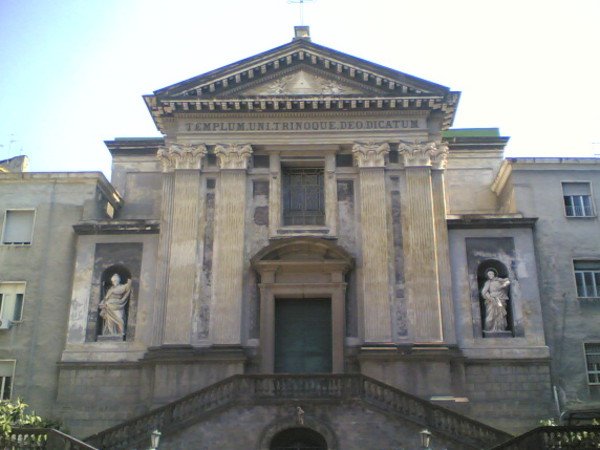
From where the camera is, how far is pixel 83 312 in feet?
98.3

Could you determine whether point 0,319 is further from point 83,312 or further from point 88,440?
point 88,440

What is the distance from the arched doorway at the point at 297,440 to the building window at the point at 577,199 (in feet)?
46.7

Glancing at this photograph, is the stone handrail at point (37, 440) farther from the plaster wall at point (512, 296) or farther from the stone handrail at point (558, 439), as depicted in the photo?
the plaster wall at point (512, 296)

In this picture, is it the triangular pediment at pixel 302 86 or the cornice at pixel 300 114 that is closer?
the cornice at pixel 300 114

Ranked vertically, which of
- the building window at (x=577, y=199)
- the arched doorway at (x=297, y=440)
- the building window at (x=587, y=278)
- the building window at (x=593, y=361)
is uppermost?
the building window at (x=577, y=199)

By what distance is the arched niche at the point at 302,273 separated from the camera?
95.6 feet

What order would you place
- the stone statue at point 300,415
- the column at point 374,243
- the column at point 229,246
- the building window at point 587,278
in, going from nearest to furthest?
the stone statue at point 300,415, the column at point 374,243, the column at point 229,246, the building window at point 587,278

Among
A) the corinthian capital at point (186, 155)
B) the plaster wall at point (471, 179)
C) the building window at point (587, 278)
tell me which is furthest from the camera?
the plaster wall at point (471, 179)

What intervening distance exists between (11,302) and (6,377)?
2875 mm

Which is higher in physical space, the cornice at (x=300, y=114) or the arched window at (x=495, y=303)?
the cornice at (x=300, y=114)

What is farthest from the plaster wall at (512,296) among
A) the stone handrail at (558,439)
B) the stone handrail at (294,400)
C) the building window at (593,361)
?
the stone handrail at (558,439)

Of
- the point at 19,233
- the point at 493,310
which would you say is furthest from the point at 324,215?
the point at 19,233

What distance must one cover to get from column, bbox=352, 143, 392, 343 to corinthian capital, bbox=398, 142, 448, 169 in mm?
713

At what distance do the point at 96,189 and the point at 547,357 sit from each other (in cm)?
1879
